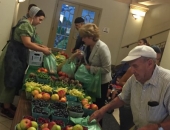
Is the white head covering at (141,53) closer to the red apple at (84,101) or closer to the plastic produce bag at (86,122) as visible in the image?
the plastic produce bag at (86,122)

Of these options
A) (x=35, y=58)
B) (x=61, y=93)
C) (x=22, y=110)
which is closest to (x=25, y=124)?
(x=22, y=110)

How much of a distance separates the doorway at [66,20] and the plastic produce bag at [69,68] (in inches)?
217

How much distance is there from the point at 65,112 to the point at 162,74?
29.0 inches

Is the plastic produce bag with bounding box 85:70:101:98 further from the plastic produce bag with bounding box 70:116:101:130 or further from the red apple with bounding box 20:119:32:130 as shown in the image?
the red apple with bounding box 20:119:32:130

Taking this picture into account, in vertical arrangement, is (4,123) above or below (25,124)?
below

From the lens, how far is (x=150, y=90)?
181 cm

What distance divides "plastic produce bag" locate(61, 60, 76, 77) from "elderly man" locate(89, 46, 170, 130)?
4.82 feet

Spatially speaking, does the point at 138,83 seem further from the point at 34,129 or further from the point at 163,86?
the point at 34,129

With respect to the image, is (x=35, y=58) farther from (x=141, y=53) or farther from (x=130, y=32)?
(x=130, y=32)

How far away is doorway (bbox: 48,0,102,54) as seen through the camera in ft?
28.4

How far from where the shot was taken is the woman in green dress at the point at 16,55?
334 centimetres

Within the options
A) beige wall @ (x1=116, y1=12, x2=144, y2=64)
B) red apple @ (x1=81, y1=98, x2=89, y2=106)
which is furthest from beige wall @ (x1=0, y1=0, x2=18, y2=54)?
beige wall @ (x1=116, y1=12, x2=144, y2=64)

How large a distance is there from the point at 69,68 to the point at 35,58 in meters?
0.50

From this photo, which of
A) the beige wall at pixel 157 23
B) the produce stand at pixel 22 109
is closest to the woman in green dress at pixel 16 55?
the produce stand at pixel 22 109
